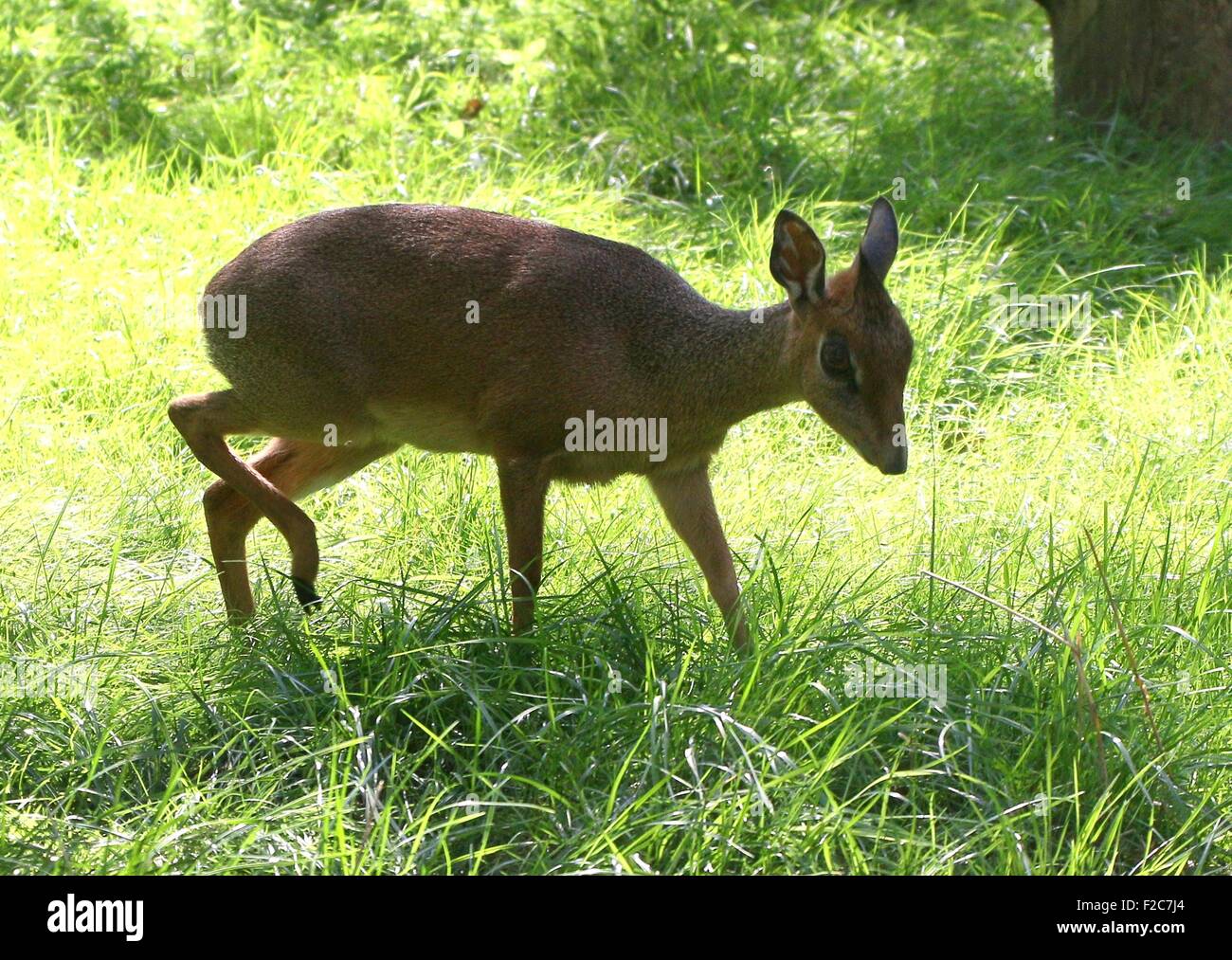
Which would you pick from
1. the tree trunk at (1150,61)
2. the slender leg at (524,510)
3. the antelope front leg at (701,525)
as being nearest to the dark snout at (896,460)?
the antelope front leg at (701,525)

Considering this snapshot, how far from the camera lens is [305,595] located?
4.70 m

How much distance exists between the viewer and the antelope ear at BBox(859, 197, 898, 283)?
4.78m

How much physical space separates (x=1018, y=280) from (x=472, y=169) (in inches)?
101

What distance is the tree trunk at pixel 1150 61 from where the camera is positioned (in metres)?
8.05

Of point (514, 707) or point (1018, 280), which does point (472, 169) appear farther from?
point (514, 707)

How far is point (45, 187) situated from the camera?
739cm

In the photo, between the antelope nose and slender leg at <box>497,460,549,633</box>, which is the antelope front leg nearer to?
slender leg at <box>497,460,549,633</box>

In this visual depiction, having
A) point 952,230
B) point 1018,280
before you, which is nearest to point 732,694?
point 1018,280

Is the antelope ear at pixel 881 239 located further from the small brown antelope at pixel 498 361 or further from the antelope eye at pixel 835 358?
the antelope eye at pixel 835 358

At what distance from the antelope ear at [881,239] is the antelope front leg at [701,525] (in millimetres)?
819

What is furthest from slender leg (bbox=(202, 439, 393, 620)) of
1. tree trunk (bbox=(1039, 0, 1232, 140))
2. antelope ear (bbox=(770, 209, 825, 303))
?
tree trunk (bbox=(1039, 0, 1232, 140))

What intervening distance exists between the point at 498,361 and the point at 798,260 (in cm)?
92

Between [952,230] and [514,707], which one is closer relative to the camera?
[514,707]
